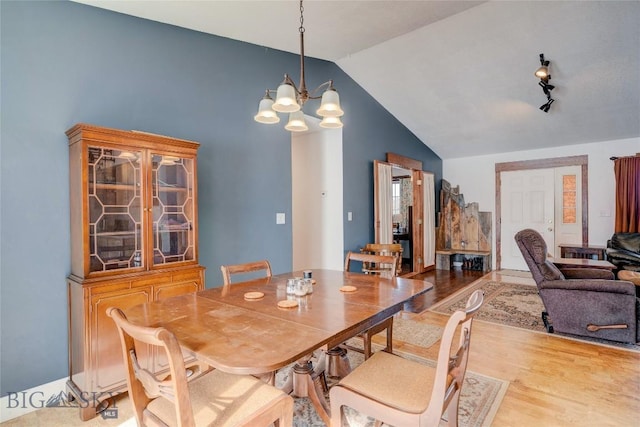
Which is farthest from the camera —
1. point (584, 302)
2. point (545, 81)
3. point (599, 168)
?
point (599, 168)

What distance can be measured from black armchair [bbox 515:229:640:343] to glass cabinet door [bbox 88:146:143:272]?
3515 mm

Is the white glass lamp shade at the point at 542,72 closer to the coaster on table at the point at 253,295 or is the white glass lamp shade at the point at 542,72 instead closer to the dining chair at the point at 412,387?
the dining chair at the point at 412,387

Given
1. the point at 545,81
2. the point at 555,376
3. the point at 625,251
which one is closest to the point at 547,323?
the point at 555,376

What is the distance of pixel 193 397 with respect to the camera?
1.34m

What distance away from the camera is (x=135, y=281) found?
2.24 meters

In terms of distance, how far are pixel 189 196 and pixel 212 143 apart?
716mm

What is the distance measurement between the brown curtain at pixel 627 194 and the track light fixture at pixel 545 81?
72.7 inches

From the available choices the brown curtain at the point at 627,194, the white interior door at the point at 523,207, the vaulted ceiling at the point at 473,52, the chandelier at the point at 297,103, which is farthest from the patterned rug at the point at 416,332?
the brown curtain at the point at 627,194

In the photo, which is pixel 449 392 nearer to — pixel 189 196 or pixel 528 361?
pixel 528 361

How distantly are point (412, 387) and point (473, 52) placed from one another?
165 inches

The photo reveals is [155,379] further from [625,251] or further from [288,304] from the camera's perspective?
[625,251]

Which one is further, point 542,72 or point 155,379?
point 542,72

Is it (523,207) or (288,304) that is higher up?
(523,207)

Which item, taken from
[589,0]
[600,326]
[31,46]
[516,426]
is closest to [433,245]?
[600,326]
